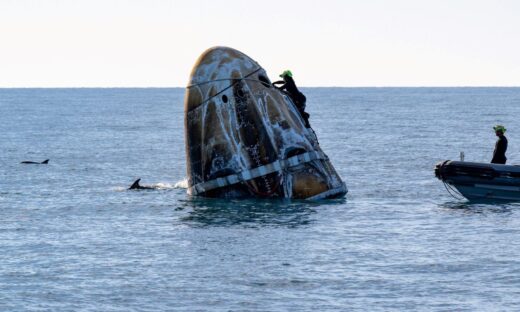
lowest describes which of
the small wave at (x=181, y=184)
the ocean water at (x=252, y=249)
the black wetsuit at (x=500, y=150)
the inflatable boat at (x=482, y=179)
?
the ocean water at (x=252, y=249)

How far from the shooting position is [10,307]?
1878 centimetres

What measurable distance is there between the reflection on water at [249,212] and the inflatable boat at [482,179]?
3.84 metres

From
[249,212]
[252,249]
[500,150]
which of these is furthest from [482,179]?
[252,249]

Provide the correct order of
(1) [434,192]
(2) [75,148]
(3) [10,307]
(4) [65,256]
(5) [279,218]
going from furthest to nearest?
(2) [75,148], (1) [434,192], (5) [279,218], (4) [65,256], (3) [10,307]

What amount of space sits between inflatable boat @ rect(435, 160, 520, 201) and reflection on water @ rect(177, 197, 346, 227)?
12.6 feet

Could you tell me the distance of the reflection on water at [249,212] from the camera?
28500 millimetres

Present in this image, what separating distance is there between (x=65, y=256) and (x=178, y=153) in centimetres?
4043

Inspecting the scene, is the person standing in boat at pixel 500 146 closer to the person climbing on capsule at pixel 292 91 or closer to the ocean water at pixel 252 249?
the ocean water at pixel 252 249

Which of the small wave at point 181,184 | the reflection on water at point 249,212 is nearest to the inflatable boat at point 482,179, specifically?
the reflection on water at point 249,212

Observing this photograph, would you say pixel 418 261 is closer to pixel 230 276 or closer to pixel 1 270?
pixel 230 276

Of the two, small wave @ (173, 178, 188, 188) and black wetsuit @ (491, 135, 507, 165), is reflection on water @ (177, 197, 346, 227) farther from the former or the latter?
small wave @ (173, 178, 188, 188)

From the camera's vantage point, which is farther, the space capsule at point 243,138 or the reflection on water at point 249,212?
the space capsule at point 243,138

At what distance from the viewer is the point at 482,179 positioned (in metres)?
30.6

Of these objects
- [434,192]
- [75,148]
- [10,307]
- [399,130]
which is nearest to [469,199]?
[434,192]
